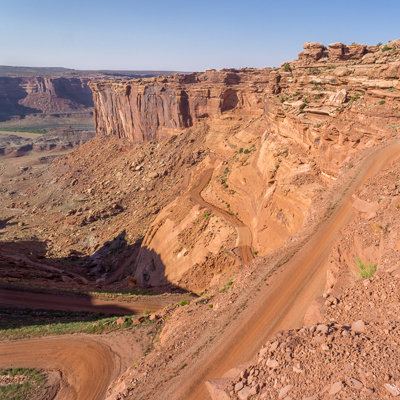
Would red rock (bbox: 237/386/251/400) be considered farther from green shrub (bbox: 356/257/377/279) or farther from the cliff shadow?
the cliff shadow

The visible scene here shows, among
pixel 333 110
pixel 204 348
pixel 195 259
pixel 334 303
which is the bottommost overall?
pixel 195 259

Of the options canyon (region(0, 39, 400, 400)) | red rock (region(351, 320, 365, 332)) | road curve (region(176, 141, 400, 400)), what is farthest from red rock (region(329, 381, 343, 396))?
road curve (region(176, 141, 400, 400))

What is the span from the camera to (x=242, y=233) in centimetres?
3291

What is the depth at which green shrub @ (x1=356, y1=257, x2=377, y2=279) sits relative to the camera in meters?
12.8

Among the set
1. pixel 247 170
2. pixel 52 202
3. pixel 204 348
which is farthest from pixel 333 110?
pixel 52 202

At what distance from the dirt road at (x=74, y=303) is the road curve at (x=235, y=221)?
8.71m

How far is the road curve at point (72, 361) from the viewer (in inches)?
645

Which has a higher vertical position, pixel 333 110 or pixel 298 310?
pixel 333 110

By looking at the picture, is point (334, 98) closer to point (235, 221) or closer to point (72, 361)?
point (235, 221)

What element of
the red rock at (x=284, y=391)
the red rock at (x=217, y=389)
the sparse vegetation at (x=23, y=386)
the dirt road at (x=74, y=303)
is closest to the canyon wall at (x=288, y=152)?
the dirt road at (x=74, y=303)

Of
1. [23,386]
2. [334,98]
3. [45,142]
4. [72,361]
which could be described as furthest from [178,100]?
[45,142]

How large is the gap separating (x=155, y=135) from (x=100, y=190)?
1750 centimetres

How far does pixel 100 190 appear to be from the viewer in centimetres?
6456

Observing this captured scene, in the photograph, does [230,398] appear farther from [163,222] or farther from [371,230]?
[163,222]
